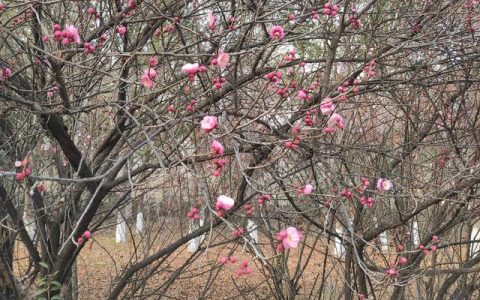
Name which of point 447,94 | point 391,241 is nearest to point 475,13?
point 447,94

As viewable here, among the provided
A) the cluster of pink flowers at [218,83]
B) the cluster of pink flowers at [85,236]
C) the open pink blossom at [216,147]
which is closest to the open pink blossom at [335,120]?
the cluster of pink flowers at [218,83]

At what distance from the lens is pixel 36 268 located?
4629 mm

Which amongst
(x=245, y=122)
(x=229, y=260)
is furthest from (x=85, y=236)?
(x=245, y=122)

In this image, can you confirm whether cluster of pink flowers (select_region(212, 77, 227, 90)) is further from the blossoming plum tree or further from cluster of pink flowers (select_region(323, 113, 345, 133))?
cluster of pink flowers (select_region(323, 113, 345, 133))

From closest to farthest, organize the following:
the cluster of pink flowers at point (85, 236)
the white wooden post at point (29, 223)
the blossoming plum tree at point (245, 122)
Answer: the cluster of pink flowers at point (85, 236) < the blossoming plum tree at point (245, 122) < the white wooden post at point (29, 223)

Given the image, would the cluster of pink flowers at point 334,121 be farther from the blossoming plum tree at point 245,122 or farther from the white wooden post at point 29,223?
the white wooden post at point 29,223

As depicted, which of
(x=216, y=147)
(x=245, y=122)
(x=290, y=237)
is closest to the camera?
(x=290, y=237)

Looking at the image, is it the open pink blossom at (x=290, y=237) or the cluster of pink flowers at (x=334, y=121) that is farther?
the cluster of pink flowers at (x=334, y=121)

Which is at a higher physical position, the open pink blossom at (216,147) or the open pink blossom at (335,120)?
the open pink blossom at (335,120)

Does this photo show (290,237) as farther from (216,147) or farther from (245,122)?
(245,122)

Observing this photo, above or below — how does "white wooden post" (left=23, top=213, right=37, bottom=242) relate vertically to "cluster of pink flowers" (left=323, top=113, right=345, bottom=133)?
above

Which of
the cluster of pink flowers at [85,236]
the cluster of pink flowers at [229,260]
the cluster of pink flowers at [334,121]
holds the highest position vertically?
the cluster of pink flowers at [334,121]

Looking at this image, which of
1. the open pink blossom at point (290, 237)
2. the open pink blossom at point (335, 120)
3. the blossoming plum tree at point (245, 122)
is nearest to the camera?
the open pink blossom at point (290, 237)

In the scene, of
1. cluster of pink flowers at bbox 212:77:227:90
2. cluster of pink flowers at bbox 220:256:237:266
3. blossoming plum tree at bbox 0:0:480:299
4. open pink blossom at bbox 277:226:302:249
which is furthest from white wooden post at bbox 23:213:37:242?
open pink blossom at bbox 277:226:302:249
